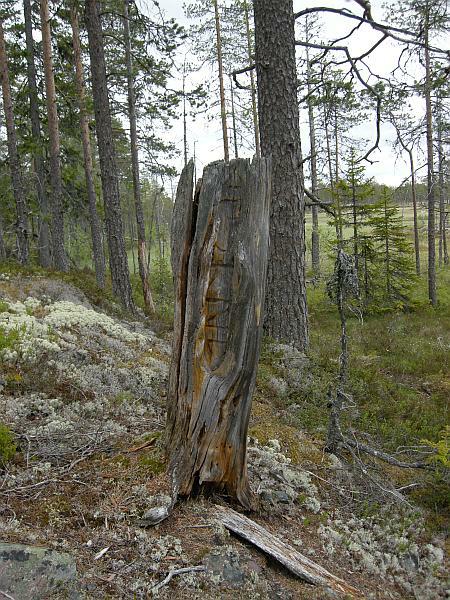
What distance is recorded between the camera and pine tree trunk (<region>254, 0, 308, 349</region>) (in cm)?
669

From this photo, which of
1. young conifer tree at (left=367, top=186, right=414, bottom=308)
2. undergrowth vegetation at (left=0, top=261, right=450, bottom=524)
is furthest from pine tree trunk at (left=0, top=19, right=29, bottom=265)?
young conifer tree at (left=367, top=186, right=414, bottom=308)

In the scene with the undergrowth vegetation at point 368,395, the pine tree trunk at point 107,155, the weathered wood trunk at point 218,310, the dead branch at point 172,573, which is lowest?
the undergrowth vegetation at point 368,395

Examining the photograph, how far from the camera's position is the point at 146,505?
316 centimetres

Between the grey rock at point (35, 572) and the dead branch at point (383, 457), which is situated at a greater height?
the grey rock at point (35, 572)

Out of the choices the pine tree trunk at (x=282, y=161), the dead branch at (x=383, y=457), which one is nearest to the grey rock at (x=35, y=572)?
the dead branch at (x=383, y=457)

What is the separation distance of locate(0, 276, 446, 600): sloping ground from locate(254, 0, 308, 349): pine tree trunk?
1.89 meters

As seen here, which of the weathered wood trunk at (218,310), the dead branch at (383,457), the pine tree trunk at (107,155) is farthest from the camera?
the pine tree trunk at (107,155)

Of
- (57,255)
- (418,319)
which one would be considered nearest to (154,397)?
(57,255)

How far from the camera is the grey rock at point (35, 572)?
2.41 m

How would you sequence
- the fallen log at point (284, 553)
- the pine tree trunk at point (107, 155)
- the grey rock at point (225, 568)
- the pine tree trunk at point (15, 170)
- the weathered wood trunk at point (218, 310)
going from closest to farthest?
the grey rock at point (225, 568) → the fallen log at point (284, 553) → the weathered wood trunk at point (218, 310) → the pine tree trunk at point (107, 155) → the pine tree trunk at point (15, 170)

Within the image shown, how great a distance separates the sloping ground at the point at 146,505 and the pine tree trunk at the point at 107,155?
5.51m

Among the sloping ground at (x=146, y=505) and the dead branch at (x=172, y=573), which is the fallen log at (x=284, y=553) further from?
the dead branch at (x=172, y=573)

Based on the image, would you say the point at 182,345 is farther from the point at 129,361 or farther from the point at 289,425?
the point at 129,361

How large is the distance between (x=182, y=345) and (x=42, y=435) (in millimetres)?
1711
